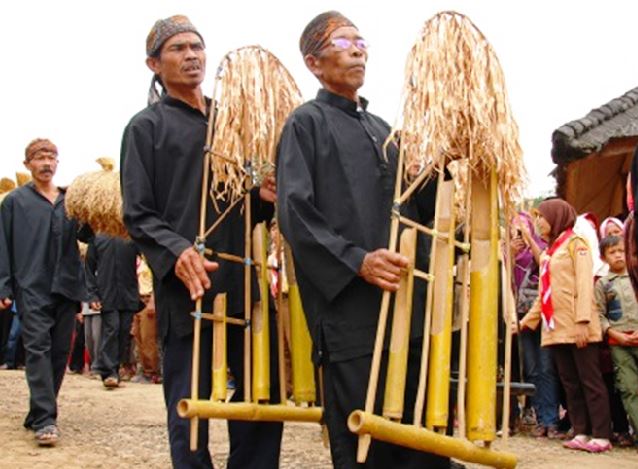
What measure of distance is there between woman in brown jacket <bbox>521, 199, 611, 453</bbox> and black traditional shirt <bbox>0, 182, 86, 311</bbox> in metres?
3.55

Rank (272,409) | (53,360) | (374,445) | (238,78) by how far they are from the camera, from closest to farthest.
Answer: (374,445) → (272,409) → (238,78) → (53,360)

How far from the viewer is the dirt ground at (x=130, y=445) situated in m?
6.95

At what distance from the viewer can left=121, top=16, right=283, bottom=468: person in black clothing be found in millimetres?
4664

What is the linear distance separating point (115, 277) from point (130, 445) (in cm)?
530

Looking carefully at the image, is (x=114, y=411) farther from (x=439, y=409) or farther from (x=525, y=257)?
(x=439, y=409)

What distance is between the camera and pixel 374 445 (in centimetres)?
410

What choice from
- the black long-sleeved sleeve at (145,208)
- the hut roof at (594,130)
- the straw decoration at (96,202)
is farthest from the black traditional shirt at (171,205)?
the hut roof at (594,130)

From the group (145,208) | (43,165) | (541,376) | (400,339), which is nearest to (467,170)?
(400,339)

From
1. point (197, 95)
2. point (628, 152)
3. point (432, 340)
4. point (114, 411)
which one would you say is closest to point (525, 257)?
point (628, 152)

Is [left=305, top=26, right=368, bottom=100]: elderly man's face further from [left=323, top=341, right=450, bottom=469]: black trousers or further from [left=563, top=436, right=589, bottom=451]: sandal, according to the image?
[left=563, top=436, right=589, bottom=451]: sandal

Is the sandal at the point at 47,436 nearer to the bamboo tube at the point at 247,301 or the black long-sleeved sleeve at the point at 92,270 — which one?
the bamboo tube at the point at 247,301

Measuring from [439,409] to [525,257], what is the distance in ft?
19.2

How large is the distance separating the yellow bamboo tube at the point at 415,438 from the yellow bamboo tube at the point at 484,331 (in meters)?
0.11

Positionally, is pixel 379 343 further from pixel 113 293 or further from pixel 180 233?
pixel 113 293
